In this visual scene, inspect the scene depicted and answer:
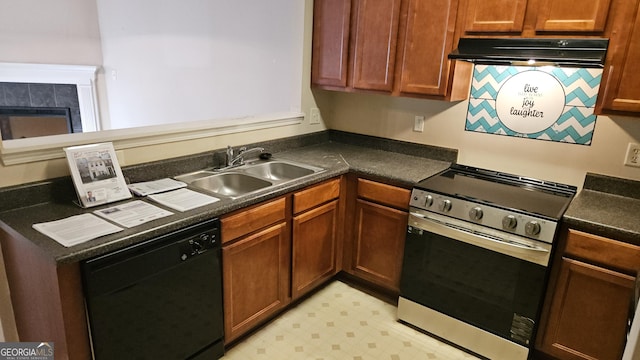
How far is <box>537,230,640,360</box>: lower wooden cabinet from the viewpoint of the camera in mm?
1777

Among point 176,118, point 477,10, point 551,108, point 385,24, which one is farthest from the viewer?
point 176,118

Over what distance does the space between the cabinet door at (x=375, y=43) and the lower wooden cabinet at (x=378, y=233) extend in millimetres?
662

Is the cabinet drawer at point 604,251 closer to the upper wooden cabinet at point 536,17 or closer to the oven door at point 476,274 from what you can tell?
the oven door at point 476,274

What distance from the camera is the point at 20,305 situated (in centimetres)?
169

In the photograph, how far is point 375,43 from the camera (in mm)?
2541

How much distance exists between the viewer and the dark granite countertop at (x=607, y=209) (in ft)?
5.79

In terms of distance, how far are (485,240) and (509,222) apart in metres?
0.15

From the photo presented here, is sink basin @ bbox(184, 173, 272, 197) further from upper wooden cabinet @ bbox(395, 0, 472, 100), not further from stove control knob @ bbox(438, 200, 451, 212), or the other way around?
upper wooden cabinet @ bbox(395, 0, 472, 100)

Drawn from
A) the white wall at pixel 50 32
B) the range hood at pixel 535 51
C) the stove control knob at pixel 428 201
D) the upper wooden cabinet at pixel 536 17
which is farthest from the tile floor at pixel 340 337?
the white wall at pixel 50 32

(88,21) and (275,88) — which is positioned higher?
(88,21)

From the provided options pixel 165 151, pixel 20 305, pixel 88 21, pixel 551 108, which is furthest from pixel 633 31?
pixel 88 21

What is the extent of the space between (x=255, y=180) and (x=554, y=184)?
1724 millimetres

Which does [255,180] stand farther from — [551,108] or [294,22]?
[551,108]

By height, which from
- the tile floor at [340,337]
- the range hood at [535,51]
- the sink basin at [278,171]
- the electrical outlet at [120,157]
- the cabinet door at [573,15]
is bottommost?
the tile floor at [340,337]
